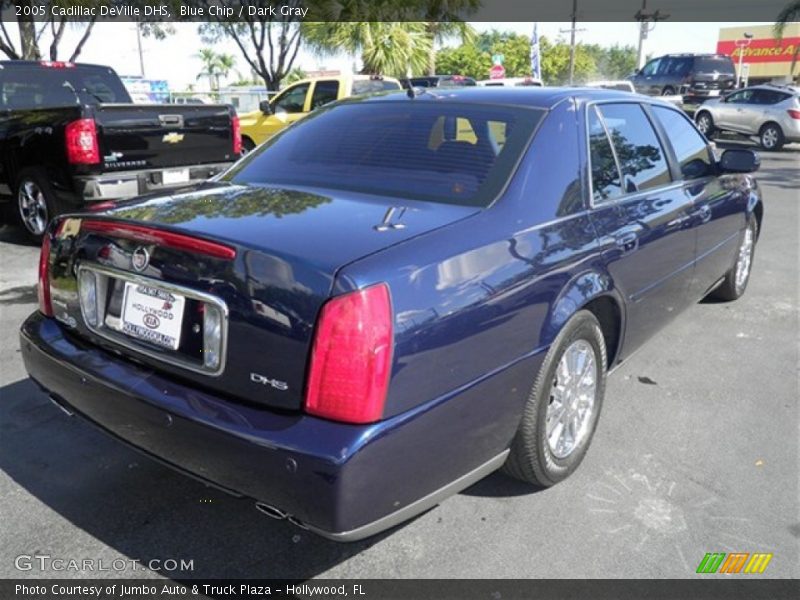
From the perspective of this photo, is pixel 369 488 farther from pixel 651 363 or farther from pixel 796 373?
pixel 796 373

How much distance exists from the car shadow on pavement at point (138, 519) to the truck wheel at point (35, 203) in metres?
3.91

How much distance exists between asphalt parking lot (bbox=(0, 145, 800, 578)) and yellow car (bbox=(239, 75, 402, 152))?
973 centimetres

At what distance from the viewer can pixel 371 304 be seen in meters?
1.99

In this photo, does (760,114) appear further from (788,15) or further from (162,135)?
(162,135)

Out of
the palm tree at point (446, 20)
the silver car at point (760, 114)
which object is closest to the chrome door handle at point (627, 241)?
the silver car at point (760, 114)

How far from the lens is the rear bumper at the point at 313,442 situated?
196 centimetres

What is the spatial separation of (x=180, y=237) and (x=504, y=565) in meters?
1.61

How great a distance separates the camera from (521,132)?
2869 millimetres

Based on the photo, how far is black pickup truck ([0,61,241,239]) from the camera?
20.3 ft

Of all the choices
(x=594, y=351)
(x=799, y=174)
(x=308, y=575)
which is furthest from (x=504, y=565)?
(x=799, y=174)

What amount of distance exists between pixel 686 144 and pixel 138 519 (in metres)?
3.71

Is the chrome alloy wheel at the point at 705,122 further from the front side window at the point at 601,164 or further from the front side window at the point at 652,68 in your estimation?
the front side window at the point at 601,164

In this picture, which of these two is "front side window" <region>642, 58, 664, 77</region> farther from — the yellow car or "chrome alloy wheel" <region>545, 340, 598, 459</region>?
"chrome alloy wheel" <region>545, 340, 598, 459</region>

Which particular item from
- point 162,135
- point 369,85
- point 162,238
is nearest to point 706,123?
point 369,85
